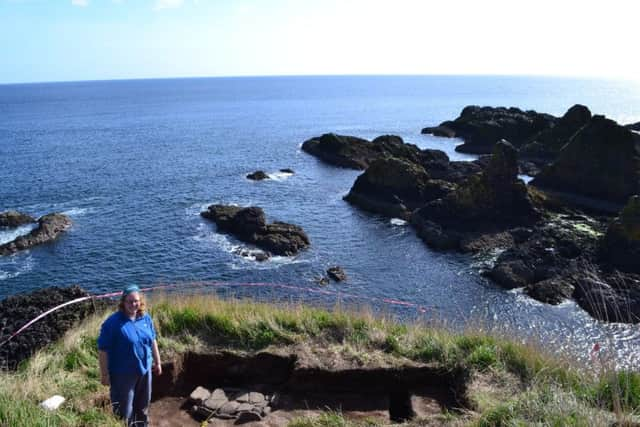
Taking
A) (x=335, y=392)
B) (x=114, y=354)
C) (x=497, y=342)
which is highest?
(x=114, y=354)

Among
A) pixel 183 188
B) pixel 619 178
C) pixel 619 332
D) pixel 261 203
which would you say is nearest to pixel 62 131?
pixel 183 188

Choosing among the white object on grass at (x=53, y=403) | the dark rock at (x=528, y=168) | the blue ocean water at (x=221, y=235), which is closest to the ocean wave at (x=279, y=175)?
the blue ocean water at (x=221, y=235)

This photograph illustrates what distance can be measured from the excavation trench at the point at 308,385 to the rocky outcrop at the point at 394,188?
37.2 meters

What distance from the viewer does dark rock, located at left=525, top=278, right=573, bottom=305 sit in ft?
96.5

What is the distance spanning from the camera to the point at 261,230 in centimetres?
4028

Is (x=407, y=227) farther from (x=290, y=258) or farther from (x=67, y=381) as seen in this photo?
(x=67, y=381)

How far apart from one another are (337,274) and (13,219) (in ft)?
93.1

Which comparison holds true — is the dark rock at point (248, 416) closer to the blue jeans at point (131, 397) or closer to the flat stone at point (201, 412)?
the flat stone at point (201, 412)

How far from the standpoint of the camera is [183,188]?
186ft

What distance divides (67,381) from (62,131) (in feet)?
352

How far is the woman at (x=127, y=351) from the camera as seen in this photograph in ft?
23.5

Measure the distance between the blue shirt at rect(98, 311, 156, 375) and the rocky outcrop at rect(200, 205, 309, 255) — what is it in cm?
2983

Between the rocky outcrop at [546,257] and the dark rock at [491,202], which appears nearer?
the rocky outcrop at [546,257]

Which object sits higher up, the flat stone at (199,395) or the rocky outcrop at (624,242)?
the flat stone at (199,395)
